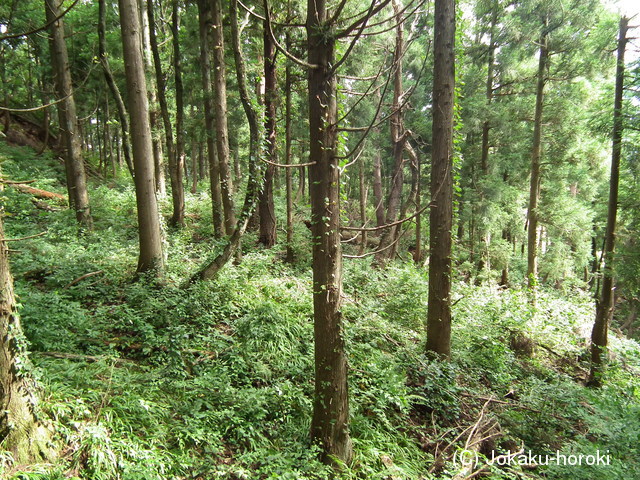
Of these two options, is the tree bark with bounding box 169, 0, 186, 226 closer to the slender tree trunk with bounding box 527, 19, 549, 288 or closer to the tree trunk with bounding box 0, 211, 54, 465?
the tree trunk with bounding box 0, 211, 54, 465

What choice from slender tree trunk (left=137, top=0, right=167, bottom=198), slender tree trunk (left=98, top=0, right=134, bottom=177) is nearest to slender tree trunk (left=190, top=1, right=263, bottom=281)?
slender tree trunk (left=98, top=0, right=134, bottom=177)

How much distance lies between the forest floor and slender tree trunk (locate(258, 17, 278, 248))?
277 cm

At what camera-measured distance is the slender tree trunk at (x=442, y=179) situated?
5133 millimetres

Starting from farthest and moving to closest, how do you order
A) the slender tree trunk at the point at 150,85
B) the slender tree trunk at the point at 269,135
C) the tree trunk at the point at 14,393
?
the slender tree trunk at the point at 150,85
the slender tree trunk at the point at 269,135
the tree trunk at the point at 14,393

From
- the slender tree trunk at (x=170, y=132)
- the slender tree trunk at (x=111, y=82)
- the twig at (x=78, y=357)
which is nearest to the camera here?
the twig at (x=78, y=357)

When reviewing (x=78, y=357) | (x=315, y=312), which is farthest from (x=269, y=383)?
(x=78, y=357)

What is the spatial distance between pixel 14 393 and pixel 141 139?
448 centimetres

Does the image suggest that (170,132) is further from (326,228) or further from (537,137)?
(537,137)

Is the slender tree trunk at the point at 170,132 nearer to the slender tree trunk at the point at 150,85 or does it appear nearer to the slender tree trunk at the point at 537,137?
the slender tree trunk at the point at 150,85

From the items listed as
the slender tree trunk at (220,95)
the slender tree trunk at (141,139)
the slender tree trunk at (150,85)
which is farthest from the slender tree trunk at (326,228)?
the slender tree trunk at (150,85)

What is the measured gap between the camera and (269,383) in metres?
4.51

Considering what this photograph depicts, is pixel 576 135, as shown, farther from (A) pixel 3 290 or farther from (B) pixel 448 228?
(A) pixel 3 290

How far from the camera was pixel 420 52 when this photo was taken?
1416 centimetres

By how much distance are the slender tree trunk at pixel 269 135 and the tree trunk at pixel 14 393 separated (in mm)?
6077
